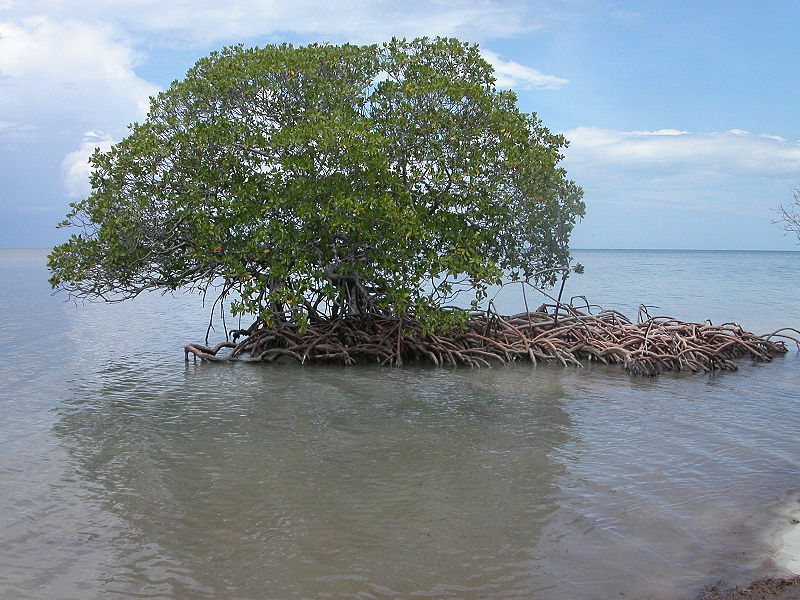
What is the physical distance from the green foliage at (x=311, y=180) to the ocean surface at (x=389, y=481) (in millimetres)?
1546

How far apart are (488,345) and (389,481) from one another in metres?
6.03

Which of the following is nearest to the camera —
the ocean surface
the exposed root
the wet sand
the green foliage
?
the wet sand

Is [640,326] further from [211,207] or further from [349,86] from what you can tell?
[211,207]

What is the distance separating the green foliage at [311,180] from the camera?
10.2m

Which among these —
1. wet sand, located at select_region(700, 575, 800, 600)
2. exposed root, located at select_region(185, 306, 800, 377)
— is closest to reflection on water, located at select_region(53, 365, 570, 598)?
wet sand, located at select_region(700, 575, 800, 600)

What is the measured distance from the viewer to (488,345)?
11.8m

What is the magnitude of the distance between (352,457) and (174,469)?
155 cm

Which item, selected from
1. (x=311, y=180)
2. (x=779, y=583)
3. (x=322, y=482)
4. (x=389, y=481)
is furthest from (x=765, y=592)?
(x=311, y=180)

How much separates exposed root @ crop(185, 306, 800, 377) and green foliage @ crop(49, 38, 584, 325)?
0.66 metres

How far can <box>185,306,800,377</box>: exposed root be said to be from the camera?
11227 mm

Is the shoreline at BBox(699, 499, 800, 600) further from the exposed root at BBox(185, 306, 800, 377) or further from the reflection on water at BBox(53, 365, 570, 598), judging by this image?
the exposed root at BBox(185, 306, 800, 377)

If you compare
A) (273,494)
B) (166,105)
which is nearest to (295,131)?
(166,105)

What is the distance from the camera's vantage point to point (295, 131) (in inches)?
387

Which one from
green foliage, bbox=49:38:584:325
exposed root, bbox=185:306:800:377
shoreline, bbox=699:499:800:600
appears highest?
green foliage, bbox=49:38:584:325
